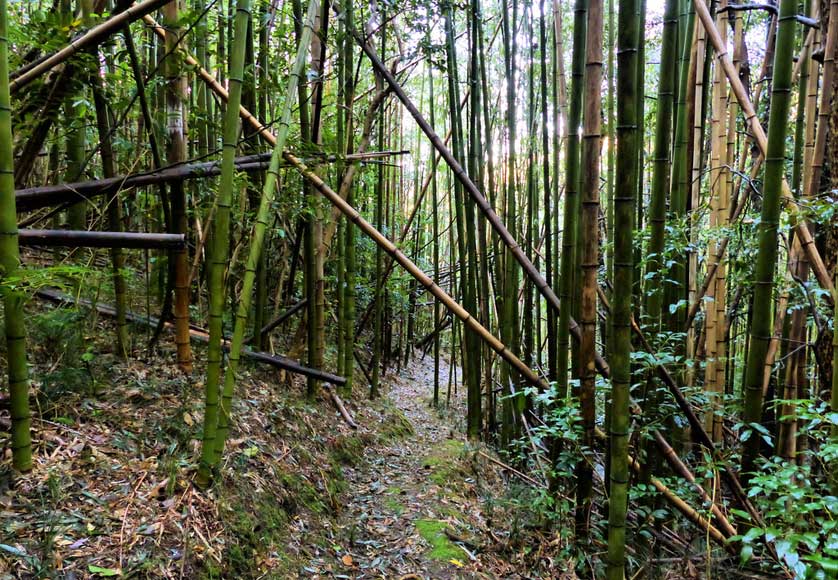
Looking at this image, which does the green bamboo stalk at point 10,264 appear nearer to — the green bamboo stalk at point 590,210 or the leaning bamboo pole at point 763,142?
the green bamboo stalk at point 590,210

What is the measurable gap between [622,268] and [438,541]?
→ 1844 mm

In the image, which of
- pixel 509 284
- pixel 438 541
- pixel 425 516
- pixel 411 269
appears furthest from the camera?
pixel 509 284

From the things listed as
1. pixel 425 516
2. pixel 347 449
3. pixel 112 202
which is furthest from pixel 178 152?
pixel 425 516

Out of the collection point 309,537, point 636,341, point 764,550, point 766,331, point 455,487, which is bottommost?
point 455,487

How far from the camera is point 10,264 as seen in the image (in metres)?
1.55

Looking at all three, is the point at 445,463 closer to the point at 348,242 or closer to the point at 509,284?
the point at 509,284

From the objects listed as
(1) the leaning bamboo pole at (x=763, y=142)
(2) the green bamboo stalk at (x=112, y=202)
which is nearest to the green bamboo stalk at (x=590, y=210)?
(1) the leaning bamboo pole at (x=763, y=142)

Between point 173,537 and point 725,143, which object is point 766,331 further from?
point 173,537

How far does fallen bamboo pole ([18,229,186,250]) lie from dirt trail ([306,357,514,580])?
1650 mm

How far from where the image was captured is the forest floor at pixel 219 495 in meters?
1.71

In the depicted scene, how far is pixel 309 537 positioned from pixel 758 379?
215 centimetres

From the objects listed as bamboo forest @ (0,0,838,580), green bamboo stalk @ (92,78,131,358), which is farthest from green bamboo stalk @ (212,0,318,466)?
green bamboo stalk @ (92,78,131,358)

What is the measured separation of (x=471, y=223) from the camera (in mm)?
3752

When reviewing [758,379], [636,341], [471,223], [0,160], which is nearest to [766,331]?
[758,379]
